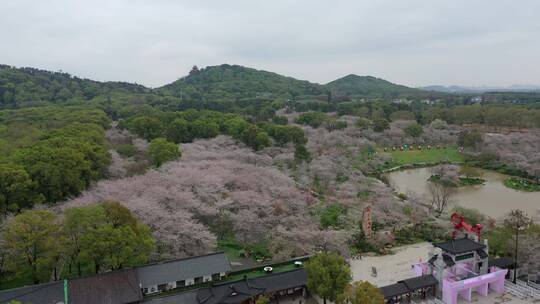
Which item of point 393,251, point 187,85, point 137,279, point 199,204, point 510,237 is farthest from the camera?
point 187,85

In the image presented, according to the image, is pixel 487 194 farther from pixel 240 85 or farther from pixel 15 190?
pixel 240 85

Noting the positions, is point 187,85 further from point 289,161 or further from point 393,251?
point 393,251

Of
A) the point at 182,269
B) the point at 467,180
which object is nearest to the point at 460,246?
the point at 182,269

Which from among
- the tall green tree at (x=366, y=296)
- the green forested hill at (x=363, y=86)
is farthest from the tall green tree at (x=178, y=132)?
the green forested hill at (x=363, y=86)

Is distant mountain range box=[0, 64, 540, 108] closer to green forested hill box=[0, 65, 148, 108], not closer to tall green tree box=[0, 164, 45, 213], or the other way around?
green forested hill box=[0, 65, 148, 108]

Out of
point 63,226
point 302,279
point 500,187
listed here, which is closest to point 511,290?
point 302,279

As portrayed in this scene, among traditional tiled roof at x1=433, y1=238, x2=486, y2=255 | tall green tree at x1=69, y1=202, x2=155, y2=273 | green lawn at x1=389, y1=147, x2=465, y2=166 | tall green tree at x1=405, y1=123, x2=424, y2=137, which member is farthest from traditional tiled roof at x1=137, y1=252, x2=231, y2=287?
tall green tree at x1=405, y1=123, x2=424, y2=137
